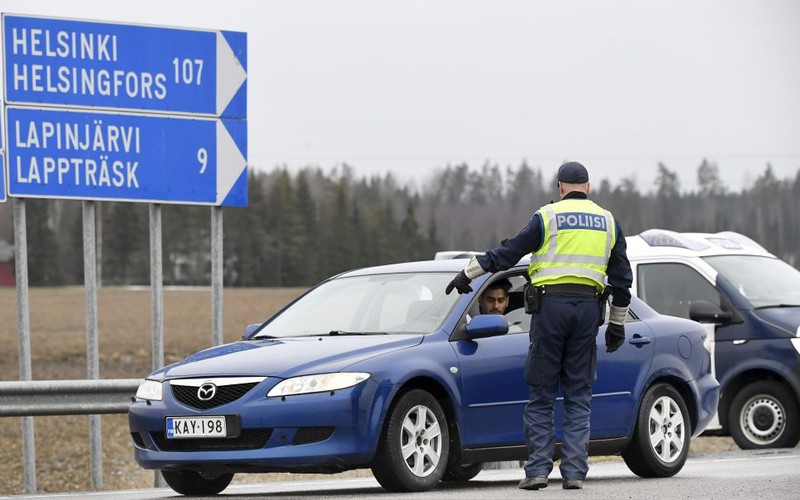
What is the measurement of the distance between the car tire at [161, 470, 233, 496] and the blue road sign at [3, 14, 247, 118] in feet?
16.7

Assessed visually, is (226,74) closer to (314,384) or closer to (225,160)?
(225,160)

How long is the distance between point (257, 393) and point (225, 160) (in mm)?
5888

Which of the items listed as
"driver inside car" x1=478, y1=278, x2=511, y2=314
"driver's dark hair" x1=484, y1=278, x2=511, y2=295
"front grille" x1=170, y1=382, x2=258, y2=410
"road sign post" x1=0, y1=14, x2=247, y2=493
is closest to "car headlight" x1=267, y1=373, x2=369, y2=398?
"front grille" x1=170, y1=382, x2=258, y2=410

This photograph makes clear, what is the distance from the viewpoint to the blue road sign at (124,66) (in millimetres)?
14211

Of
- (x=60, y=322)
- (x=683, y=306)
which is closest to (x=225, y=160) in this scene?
(x=683, y=306)

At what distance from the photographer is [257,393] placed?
909 cm

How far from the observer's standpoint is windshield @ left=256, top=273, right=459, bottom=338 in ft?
33.3

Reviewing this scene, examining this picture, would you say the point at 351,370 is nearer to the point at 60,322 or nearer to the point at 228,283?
the point at 60,322

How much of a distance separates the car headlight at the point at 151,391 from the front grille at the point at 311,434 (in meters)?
0.99

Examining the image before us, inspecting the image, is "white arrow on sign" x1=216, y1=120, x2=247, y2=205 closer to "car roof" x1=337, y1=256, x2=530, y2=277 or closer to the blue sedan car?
the blue sedan car

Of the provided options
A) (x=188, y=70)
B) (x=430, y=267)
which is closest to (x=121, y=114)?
(x=188, y=70)

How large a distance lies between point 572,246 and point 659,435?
2074mm

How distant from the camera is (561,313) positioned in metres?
9.52

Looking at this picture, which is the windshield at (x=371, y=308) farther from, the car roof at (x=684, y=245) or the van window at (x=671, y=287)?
the car roof at (x=684, y=245)
